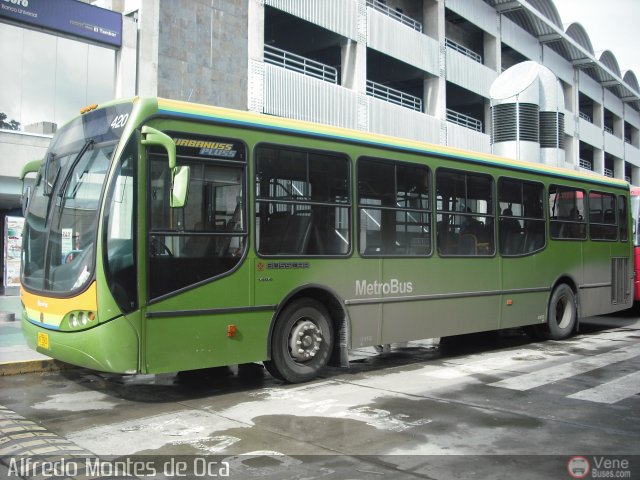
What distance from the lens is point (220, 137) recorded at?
6.97m

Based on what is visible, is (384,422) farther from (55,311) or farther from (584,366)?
(584,366)

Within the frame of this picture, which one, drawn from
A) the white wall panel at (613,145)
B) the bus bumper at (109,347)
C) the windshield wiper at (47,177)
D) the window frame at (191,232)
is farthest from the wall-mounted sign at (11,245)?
the white wall panel at (613,145)

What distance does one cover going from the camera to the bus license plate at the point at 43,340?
6785mm

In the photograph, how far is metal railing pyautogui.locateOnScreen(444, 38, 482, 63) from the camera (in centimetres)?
2912

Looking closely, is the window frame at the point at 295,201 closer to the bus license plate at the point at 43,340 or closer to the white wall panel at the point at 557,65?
the bus license plate at the point at 43,340

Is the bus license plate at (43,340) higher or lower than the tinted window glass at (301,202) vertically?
lower

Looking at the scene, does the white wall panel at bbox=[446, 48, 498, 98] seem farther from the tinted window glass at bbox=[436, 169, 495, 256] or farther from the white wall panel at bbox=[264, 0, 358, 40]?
the tinted window glass at bbox=[436, 169, 495, 256]

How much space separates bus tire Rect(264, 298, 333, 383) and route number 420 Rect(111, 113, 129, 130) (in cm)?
273

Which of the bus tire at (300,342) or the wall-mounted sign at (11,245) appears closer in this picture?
the bus tire at (300,342)

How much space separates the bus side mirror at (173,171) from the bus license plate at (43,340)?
2082 mm

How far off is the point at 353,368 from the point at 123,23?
12.1m

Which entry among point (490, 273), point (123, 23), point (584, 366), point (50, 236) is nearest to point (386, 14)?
point (123, 23)

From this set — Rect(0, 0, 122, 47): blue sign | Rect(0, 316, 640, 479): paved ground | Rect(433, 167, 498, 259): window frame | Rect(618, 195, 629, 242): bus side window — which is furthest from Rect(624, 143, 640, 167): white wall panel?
Rect(0, 316, 640, 479): paved ground

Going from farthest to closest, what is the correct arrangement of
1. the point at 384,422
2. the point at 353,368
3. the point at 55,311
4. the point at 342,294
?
the point at 353,368, the point at 342,294, the point at 55,311, the point at 384,422
